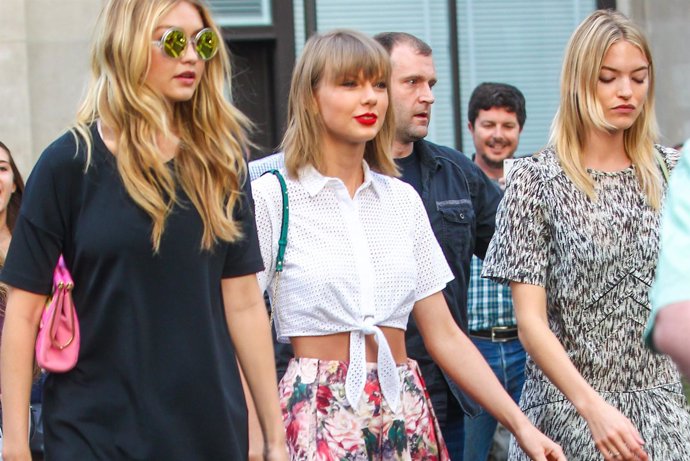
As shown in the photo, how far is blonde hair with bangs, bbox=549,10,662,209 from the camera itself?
461 centimetres

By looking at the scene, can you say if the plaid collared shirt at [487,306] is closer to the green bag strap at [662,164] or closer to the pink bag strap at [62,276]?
the green bag strap at [662,164]

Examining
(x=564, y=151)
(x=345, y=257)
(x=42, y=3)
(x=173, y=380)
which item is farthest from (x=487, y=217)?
(x=42, y=3)

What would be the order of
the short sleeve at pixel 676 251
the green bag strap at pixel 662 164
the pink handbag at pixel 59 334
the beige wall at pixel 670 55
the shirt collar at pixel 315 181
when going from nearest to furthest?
the short sleeve at pixel 676 251, the pink handbag at pixel 59 334, the shirt collar at pixel 315 181, the green bag strap at pixel 662 164, the beige wall at pixel 670 55

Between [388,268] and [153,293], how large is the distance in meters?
0.90

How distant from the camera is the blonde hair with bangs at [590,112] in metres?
4.61

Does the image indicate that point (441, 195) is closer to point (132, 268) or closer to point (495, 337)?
point (495, 337)

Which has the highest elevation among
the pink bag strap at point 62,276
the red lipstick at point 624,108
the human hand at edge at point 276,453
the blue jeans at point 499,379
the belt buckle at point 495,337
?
the red lipstick at point 624,108

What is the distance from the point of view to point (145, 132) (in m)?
3.78

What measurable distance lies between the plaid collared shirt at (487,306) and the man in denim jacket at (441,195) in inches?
37.9

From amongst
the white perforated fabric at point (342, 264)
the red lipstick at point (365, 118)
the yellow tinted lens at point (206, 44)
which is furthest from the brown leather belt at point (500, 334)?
the yellow tinted lens at point (206, 44)

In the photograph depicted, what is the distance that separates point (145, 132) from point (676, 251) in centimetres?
213

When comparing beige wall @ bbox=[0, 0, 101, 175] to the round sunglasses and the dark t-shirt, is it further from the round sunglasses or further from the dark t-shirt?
the dark t-shirt

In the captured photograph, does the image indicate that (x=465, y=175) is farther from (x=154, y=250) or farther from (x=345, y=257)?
(x=154, y=250)

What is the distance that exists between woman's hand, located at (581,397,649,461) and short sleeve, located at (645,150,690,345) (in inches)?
89.9
